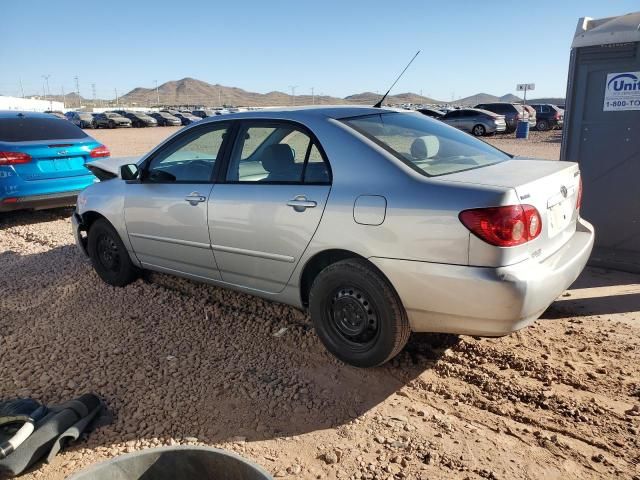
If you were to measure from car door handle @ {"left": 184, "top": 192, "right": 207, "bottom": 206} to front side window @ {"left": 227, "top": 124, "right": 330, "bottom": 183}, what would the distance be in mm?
275

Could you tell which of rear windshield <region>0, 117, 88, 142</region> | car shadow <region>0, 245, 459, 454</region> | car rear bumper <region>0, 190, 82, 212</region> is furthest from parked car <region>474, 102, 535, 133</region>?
car shadow <region>0, 245, 459, 454</region>

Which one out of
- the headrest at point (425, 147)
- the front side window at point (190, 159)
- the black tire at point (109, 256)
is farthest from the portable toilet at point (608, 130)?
the black tire at point (109, 256)

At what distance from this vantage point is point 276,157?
3955mm

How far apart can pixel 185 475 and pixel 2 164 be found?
666cm

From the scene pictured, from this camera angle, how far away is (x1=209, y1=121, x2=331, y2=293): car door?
3492 mm

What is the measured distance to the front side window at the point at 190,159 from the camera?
4.23m

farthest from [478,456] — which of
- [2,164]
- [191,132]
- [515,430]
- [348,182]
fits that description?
[2,164]

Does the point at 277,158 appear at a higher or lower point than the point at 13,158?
higher

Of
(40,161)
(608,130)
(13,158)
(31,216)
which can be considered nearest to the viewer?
(608,130)

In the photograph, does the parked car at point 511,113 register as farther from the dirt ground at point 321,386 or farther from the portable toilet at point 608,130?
the dirt ground at point 321,386

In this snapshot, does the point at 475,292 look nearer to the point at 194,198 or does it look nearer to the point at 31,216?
the point at 194,198

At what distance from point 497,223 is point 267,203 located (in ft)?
5.18

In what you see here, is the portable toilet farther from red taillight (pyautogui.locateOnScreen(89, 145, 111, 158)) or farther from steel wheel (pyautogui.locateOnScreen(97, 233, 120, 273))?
red taillight (pyautogui.locateOnScreen(89, 145, 111, 158))

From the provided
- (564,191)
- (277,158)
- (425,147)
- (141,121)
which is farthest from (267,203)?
(141,121)
